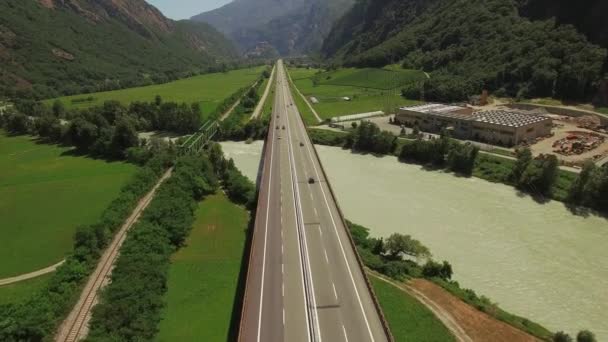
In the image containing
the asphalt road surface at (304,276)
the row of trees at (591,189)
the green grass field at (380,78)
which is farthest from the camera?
the green grass field at (380,78)

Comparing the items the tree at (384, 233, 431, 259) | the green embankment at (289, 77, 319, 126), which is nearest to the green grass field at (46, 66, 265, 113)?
the green embankment at (289, 77, 319, 126)

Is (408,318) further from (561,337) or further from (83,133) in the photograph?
(83,133)

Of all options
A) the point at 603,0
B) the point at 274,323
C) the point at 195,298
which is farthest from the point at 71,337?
the point at 603,0

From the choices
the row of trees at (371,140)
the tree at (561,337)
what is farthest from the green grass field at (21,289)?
the row of trees at (371,140)

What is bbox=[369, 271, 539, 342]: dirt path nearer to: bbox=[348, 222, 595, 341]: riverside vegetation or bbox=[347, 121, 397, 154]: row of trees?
bbox=[348, 222, 595, 341]: riverside vegetation

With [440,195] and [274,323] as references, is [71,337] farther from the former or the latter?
[440,195]

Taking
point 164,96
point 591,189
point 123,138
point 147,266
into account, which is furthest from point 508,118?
point 164,96

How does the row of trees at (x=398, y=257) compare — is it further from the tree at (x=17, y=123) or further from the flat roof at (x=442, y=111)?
the tree at (x=17, y=123)
